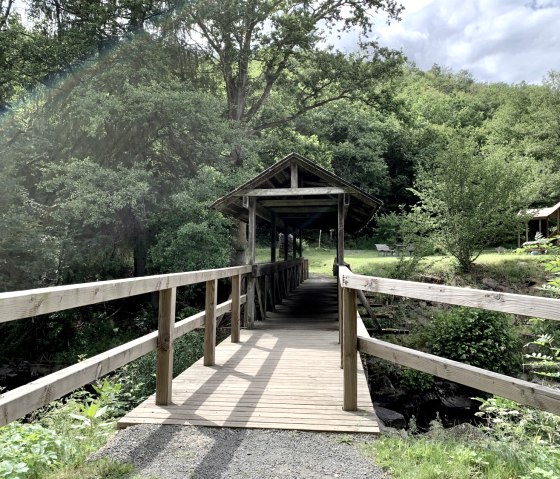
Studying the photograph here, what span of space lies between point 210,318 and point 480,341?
24.5 feet

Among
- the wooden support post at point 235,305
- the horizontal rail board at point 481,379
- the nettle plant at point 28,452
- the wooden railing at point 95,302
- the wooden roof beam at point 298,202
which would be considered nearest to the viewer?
the wooden railing at point 95,302

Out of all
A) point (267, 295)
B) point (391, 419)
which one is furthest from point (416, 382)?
point (267, 295)

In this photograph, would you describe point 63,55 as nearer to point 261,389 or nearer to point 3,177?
point 3,177

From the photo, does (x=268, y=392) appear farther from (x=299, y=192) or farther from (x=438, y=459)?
(x=299, y=192)

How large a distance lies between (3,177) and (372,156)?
28.5 metres

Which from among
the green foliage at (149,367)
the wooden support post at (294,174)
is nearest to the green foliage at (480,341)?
the wooden support post at (294,174)

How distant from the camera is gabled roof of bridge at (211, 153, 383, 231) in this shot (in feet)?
A: 28.2

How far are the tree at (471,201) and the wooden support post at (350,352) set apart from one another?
45.5ft

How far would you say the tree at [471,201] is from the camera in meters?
16.2

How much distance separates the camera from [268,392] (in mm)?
4227

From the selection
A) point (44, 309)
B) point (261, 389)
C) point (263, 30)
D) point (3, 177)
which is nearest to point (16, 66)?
point (3, 177)

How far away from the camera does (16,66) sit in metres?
14.7

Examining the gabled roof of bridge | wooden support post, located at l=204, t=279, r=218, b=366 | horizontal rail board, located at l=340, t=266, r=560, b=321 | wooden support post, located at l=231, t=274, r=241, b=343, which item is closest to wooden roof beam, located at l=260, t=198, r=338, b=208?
the gabled roof of bridge

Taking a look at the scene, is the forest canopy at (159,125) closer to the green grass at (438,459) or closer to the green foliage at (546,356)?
the green foliage at (546,356)
